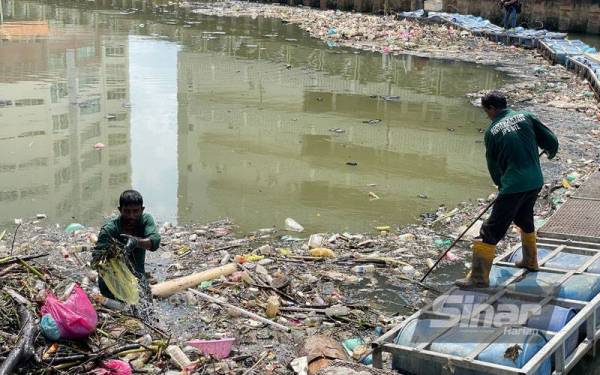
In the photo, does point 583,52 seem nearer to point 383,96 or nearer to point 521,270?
point 383,96

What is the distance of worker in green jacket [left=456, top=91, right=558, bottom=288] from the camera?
4625 mm

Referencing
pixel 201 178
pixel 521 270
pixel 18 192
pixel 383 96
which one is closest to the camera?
pixel 521 270

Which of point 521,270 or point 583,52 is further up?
point 583,52

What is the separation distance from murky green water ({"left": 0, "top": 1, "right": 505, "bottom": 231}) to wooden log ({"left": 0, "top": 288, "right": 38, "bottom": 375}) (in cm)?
A: 314

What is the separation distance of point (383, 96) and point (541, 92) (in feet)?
10.9

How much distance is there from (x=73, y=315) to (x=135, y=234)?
966mm

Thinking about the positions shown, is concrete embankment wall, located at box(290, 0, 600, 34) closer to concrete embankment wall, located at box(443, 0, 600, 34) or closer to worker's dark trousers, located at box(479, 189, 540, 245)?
concrete embankment wall, located at box(443, 0, 600, 34)

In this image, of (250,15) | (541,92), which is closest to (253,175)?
(541,92)

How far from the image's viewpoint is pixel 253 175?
28.6 feet

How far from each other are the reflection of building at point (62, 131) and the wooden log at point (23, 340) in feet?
10.6

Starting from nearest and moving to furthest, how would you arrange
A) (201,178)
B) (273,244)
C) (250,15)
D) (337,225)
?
(273,244) → (337,225) → (201,178) → (250,15)

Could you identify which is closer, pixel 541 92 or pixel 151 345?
pixel 151 345

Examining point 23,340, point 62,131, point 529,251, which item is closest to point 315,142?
point 62,131

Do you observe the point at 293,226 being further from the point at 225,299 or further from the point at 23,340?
the point at 23,340
